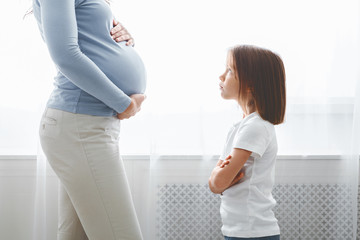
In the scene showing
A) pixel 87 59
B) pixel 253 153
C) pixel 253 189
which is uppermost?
pixel 87 59

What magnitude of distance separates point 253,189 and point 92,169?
0.46m

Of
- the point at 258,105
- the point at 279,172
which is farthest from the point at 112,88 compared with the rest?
the point at 279,172

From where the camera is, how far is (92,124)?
926 mm

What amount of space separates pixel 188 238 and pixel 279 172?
0.47 metres

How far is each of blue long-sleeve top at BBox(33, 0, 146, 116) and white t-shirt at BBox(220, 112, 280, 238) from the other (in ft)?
1.15

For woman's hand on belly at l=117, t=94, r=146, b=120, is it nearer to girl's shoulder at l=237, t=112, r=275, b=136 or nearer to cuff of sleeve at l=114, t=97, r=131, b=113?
cuff of sleeve at l=114, t=97, r=131, b=113

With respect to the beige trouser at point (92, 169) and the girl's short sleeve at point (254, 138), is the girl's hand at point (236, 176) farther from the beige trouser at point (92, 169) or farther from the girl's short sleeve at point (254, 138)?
the beige trouser at point (92, 169)

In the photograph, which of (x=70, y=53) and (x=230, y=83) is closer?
(x=70, y=53)

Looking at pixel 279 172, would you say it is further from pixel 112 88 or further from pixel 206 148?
pixel 112 88

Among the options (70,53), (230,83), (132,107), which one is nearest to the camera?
(70,53)

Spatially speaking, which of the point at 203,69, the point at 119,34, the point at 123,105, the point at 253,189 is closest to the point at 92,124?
the point at 123,105

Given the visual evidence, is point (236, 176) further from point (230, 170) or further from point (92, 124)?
point (92, 124)

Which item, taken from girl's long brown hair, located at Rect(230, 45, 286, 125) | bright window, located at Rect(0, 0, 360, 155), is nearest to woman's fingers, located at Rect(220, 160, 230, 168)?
girl's long brown hair, located at Rect(230, 45, 286, 125)

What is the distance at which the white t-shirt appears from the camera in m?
1.02
